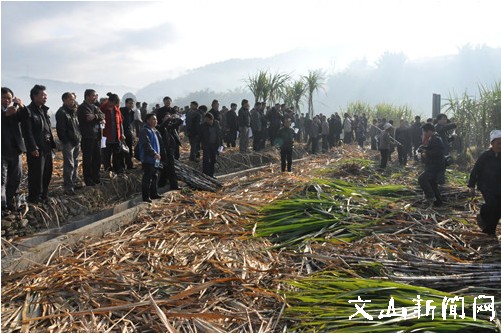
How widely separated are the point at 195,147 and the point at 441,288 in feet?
23.6

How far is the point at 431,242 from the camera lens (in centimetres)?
445

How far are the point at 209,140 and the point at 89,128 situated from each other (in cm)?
250

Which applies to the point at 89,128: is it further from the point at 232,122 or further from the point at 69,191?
the point at 232,122

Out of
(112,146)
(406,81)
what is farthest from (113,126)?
(406,81)

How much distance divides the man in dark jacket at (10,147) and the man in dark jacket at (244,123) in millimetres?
7232

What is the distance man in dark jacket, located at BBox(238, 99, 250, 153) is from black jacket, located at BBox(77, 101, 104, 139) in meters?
5.65

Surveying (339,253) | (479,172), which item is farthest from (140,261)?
(479,172)

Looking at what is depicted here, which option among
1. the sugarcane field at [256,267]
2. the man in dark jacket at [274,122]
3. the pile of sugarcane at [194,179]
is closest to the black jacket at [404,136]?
the man in dark jacket at [274,122]

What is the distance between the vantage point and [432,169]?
6.84 m

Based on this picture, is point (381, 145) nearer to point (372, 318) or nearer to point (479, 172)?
point (479, 172)

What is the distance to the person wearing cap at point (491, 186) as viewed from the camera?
15.4 ft

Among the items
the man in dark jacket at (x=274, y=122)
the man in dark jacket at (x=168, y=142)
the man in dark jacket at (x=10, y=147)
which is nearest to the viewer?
the man in dark jacket at (x=10, y=147)

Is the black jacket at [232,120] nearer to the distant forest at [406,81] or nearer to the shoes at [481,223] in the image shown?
the shoes at [481,223]

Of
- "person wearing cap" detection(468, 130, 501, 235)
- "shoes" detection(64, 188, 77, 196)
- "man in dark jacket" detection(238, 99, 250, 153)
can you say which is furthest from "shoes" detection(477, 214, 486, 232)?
"man in dark jacket" detection(238, 99, 250, 153)
